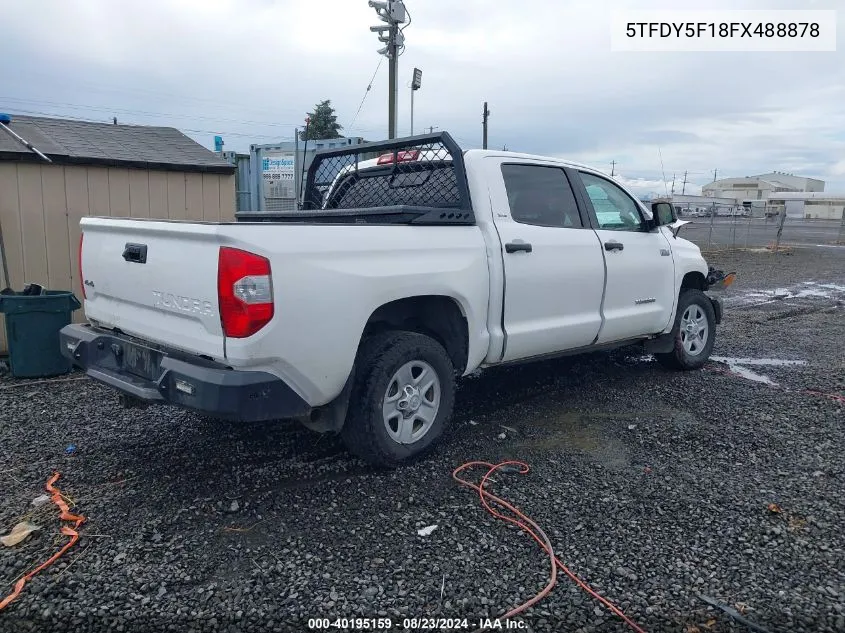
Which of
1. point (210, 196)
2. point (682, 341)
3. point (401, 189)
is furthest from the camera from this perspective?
point (210, 196)

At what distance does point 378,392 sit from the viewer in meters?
3.86

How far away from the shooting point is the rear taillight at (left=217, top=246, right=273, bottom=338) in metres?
3.24

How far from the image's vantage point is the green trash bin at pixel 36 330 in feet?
19.1

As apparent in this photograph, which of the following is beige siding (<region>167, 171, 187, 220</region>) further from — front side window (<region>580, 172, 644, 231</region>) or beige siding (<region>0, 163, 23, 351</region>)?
front side window (<region>580, 172, 644, 231</region>)

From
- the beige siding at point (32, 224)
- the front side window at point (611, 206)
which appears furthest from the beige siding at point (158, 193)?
the front side window at point (611, 206)

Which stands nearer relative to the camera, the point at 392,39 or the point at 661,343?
the point at 661,343

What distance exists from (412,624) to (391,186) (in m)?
3.36

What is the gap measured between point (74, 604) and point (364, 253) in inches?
81.0

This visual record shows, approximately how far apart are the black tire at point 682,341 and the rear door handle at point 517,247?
230 centimetres

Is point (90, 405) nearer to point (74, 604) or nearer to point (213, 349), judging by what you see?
point (213, 349)

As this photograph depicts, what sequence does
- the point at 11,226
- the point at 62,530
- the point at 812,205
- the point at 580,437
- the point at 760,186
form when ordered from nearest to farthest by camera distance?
1. the point at 62,530
2. the point at 580,437
3. the point at 11,226
4. the point at 812,205
5. the point at 760,186

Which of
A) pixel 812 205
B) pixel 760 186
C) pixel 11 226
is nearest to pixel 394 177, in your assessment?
pixel 11 226

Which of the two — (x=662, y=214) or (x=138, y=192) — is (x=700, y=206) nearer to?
(x=662, y=214)

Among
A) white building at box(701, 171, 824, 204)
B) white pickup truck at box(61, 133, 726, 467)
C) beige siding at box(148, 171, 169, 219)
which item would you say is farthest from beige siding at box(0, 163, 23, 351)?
white building at box(701, 171, 824, 204)
